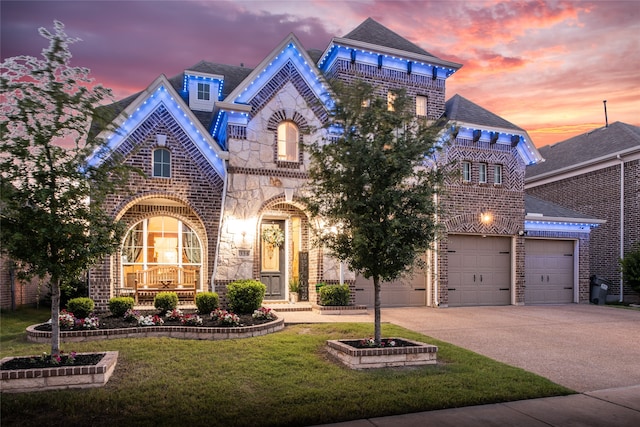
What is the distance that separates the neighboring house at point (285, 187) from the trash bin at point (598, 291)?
2.71 ft

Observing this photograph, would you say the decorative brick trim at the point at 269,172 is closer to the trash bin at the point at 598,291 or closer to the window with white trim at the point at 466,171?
the window with white trim at the point at 466,171

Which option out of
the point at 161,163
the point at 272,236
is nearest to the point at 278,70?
the point at 161,163

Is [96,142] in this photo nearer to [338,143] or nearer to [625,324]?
[338,143]

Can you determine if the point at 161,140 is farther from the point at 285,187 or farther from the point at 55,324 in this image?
the point at 55,324

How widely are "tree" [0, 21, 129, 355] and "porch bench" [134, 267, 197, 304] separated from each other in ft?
22.9

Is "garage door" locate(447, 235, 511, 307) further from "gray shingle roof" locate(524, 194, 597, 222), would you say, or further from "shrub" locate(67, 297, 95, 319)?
"shrub" locate(67, 297, 95, 319)

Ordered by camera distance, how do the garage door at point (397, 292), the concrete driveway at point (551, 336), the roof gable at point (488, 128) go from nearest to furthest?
the concrete driveway at point (551, 336) → the garage door at point (397, 292) → the roof gable at point (488, 128)

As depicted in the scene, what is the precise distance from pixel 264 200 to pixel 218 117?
3.24 meters

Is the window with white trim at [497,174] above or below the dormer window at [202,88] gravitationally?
below

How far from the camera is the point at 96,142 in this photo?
719 centimetres

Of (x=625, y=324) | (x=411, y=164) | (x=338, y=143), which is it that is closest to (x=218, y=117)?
(x=338, y=143)

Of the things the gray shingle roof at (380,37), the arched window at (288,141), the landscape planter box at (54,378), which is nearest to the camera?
the landscape planter box at (54,378)

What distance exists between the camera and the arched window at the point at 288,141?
15055 millimetres

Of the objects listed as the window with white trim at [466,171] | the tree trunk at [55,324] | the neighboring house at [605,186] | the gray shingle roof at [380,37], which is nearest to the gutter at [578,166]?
the neighboring house at [605,186]
